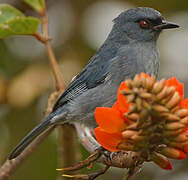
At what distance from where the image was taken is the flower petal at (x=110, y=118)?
1632 millimetres

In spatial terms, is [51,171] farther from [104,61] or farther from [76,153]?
[104,61]

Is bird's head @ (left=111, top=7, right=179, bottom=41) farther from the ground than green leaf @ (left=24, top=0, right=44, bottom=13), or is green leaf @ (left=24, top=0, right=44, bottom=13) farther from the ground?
green leaf @ (left=24, top=0, right=44, bottom=13)

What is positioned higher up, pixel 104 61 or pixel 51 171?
pixel 104 61

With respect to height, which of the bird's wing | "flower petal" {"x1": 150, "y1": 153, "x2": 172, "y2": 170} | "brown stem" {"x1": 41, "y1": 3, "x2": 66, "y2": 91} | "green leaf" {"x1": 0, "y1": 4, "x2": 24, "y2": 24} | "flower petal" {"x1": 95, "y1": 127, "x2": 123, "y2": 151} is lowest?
the bird's wing

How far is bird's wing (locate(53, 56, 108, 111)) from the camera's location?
4527mm

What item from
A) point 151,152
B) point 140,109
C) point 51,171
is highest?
point 140,109

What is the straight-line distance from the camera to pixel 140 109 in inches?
58.1

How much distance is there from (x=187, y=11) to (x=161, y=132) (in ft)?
14.2

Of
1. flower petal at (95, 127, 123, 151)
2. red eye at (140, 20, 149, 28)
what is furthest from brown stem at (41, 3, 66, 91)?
flower petal at (95, 127, 123, 151)

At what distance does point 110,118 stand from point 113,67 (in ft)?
9.42

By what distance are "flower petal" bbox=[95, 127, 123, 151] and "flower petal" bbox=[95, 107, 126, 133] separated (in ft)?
0.14

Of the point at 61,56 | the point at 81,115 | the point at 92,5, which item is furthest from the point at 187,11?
the point at 81,115

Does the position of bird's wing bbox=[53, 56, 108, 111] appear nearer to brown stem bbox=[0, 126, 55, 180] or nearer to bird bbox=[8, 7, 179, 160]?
bird bbox=[8, 7, 179, 160]

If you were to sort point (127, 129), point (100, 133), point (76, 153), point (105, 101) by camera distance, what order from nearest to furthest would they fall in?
point (127, 129)
point (100, 133)
point (76, 153)
point (105, 101)
